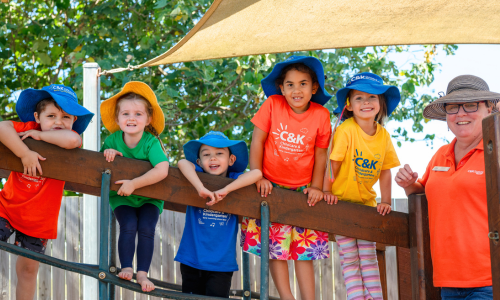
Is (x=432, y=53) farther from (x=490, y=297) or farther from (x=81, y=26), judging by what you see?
(x=490, y=297)

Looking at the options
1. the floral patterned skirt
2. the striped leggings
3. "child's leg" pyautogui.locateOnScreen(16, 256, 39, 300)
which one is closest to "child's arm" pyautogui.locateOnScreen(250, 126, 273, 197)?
the floral patterned skirt

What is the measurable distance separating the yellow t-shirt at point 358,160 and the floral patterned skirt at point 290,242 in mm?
237

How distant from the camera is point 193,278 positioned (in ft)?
7.79

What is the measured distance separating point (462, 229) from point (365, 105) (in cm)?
82

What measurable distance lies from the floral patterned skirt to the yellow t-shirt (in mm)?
237

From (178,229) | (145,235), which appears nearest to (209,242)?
(145,235)

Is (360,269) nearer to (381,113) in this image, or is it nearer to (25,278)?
(381,113)

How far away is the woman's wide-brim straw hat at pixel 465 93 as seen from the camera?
2224 mm

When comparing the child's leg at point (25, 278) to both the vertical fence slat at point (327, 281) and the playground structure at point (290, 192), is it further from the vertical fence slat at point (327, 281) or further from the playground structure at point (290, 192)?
the vertical fence slat at point (327, 281)

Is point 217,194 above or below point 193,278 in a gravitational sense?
above

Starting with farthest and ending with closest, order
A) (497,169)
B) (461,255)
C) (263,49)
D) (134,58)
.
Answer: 1. (134,58)
2. (263,49)
3. (461,255)
4. (497,169)

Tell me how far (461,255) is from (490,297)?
0.64ft

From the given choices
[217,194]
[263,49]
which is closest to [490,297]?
A: [217,194]

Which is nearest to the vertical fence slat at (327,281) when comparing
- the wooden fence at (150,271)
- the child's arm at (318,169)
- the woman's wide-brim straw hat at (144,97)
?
the wooden fence at (150,271)
